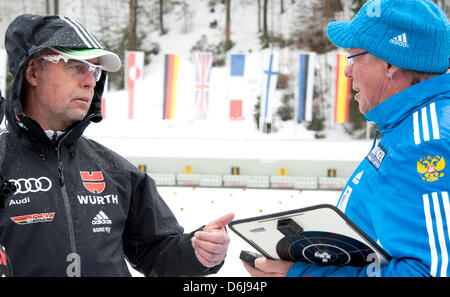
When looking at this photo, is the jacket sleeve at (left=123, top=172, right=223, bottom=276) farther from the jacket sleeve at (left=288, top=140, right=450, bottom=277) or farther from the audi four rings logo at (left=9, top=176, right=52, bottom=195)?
the jacket sleeve at (left=288, top=140, right=450, bottom=277)

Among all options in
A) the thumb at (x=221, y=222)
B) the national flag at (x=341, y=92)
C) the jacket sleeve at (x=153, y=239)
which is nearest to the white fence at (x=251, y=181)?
the national flag at (x=341, y=92)

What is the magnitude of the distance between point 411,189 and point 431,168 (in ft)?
0.23

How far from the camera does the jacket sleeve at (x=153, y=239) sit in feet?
5.93

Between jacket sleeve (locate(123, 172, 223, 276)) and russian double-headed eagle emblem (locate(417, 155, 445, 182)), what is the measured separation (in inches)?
35.9

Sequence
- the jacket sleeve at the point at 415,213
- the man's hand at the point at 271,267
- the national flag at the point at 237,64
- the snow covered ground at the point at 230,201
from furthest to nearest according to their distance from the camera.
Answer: the national flag at the point at 237,64 < the snow covered ground at the point at 230,201 < the man's hand at the point at 271,267 < the jacket sleeve at the point at 415,213

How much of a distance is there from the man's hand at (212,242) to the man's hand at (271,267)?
156 mm

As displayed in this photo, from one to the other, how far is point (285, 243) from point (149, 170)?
742 centimetres

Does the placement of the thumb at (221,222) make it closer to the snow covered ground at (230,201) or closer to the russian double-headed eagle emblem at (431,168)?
the russian double-headed eagle emblem at (431,168)
